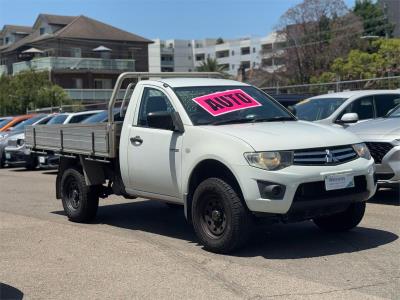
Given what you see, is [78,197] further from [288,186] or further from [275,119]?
[288,186]

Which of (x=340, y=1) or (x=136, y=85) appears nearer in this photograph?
(x=136, y=85)

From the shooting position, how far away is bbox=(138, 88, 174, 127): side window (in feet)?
25.6

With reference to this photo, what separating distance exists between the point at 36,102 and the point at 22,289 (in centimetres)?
3899

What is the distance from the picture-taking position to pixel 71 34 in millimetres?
64188

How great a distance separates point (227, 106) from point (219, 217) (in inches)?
57.0

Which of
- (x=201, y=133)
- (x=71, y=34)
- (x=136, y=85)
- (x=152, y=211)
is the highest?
(x=71, y=34)

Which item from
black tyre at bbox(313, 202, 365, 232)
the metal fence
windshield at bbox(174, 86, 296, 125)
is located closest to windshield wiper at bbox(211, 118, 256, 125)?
windshield at bbox(174, 86, 296, 125)

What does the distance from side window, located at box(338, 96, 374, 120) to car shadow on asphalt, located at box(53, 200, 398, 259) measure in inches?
167

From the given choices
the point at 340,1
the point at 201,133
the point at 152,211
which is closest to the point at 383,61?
the point at 340,1

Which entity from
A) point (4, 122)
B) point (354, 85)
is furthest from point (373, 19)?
Answer: point (4, 122)

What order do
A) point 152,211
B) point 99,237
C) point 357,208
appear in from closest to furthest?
point 357,208, point 99,237, point 152,211

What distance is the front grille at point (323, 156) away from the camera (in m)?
6.29

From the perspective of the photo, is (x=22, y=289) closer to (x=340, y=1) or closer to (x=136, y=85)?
(x=136, y=85)

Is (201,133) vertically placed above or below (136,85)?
below
